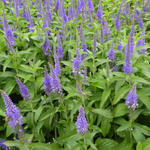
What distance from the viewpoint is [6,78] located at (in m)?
3.73

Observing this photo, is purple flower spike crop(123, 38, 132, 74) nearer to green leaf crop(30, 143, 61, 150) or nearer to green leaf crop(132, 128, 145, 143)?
green leaf crop(132, 128, 145, 143)

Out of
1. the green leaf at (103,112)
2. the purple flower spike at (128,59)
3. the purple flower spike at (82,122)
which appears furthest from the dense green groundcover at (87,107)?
the purple flower spike at (82,122)

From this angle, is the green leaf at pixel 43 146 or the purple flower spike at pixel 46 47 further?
the purple flower spike at pixel 46 47

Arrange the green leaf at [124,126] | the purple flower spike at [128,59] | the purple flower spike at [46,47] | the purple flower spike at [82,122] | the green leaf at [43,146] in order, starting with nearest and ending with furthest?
the purple flower spike at [82,122]
the green leaf at [43,146]
the purple flower spike at [128,59]
the green leaf at [124,126]
the purple flower spike at [46,47]

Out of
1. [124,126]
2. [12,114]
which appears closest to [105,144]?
[124,126]

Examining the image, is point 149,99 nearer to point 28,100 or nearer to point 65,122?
point 65,122

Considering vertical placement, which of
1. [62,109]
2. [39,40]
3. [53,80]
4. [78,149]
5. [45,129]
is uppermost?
[39,40]

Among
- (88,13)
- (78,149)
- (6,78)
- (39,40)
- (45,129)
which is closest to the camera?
(78,149)

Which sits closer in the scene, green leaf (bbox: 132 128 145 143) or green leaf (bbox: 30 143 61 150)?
green leaf (bbox: 30 143 61 150)

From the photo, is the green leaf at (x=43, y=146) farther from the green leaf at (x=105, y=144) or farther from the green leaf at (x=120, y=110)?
the green leaf at (x=120, y=110)

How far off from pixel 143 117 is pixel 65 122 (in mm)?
1335

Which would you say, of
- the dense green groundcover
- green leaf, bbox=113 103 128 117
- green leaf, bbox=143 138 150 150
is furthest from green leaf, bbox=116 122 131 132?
green leaf, bbox=143 138 150 150

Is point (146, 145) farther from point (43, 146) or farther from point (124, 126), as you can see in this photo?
→ point (43, 146)

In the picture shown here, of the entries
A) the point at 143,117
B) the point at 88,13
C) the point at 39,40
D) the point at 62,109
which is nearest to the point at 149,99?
the point at 143,117
